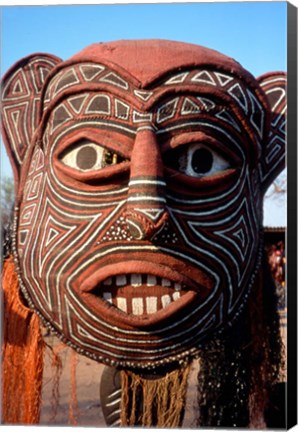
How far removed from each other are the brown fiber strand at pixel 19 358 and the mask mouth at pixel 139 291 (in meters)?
0.39

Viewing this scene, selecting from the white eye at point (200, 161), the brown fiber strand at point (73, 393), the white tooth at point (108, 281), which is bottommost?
the brown fiber strand at point (73, 393)

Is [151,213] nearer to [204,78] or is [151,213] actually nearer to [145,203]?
[145,203]

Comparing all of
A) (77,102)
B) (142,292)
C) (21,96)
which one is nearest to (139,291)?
(142,292)

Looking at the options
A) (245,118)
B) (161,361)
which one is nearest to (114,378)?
(161,361)

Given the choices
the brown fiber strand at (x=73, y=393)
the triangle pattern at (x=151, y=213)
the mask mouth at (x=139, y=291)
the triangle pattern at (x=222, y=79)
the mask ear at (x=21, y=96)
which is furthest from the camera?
the mask ear at (x=21, y=96)

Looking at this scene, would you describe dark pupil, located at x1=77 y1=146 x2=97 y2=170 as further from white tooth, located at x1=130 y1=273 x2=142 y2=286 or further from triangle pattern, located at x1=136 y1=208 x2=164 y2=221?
white tooth, located at x1=130 y1=273 x2=142 y2=286

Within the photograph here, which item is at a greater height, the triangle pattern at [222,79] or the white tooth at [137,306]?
the triangle pattern at [222,79]

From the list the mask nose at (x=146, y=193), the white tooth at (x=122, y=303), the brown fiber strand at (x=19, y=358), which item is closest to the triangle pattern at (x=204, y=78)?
the mask nose at (x=146, y=193)

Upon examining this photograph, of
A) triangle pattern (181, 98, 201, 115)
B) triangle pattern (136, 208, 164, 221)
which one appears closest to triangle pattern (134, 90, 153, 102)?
triangle pattern (181, 98, 201, 115)

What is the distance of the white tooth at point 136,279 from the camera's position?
2.98m

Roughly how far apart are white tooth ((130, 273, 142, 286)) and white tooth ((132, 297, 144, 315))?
0.19 ft

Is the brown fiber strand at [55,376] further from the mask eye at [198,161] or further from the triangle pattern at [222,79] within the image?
the triangle pattern at [222,79]

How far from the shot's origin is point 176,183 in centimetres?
300

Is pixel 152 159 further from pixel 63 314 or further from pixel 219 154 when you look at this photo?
pixel 63 314
